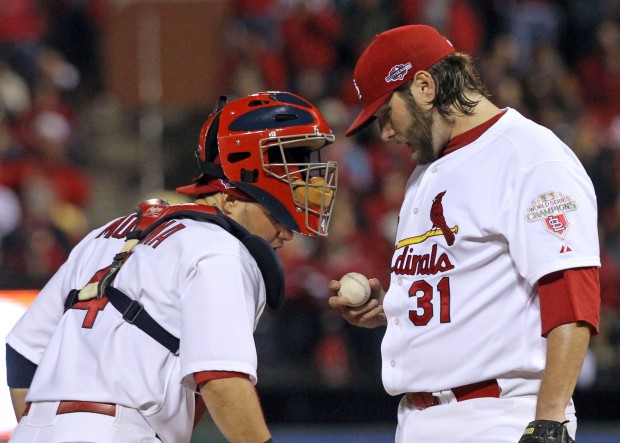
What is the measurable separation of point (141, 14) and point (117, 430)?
7538 mm

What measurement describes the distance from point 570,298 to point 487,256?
321 millimetres

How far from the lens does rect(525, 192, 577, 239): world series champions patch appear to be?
305 centimetres

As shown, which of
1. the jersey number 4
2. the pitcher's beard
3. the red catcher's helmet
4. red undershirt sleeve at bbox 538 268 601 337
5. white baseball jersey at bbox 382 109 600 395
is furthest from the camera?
the pitcher's beard

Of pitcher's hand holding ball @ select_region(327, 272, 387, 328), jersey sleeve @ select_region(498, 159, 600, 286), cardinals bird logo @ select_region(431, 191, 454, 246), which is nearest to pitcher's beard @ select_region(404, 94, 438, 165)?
cardinals bird logo @ select_region(431, 191, 454, 246)

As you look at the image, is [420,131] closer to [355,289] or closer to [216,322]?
[355,289]

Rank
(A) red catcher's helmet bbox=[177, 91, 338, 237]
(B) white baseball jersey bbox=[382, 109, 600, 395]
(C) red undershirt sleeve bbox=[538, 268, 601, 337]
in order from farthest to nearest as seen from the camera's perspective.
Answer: (A) red catcher's helmet bbox=[177, 91, 338, 237] < (B) white baseball jersey bbox=[382, 109, 600, 395] < (C) red undershirt sleeve bbox=[538, 268, 601, 337]

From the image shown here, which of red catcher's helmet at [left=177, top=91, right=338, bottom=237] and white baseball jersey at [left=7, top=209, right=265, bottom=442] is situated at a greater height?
red catcher's helmet at [left=177, top=91, right=338, bottom=237]

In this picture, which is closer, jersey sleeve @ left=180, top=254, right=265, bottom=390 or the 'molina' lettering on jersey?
jersey sleeve @ left=180, top=254, right=265, bottom=390

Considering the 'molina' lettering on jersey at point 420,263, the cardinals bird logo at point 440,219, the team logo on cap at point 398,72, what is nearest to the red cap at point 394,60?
the team logo on cap at point 398,72

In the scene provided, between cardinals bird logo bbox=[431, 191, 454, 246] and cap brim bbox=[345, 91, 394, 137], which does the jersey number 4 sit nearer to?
cardinals bird logo bbox=[431, 191, 454, 246]

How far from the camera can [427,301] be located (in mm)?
3318

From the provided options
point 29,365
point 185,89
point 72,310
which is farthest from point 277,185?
point 185,89

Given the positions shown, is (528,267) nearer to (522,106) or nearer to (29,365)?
(29,365)

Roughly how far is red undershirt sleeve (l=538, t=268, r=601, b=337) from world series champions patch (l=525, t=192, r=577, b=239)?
12cm
